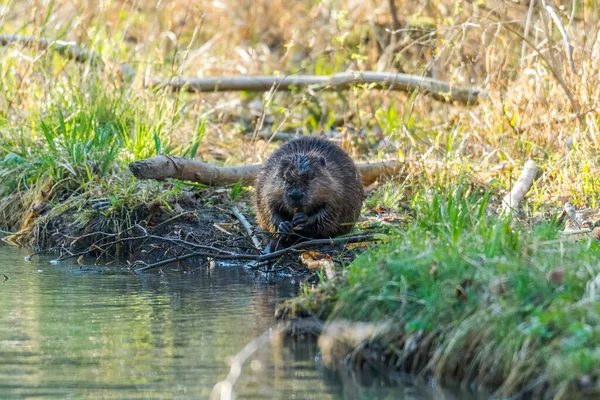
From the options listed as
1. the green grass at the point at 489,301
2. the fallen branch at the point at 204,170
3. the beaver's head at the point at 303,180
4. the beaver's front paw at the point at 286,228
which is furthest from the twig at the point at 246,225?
the green grass at the point at 489,301

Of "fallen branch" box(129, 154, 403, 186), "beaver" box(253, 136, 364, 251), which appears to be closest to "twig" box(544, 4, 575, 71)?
"fallen branch" box(129, 154, 403, 186)

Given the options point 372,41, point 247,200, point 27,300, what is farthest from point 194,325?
point 372,41

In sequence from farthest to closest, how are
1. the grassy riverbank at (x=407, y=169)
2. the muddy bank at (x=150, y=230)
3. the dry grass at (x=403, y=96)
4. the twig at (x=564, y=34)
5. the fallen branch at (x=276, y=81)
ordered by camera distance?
1. the fallen branch at (x=276, y=81)
2. the dry grass at (x=403, y=96)
3. the twig at (x=564, y=34)
4. the muddy bank at (x=150, y=230)
5. the grassy riverbank at (x=407, y=169)

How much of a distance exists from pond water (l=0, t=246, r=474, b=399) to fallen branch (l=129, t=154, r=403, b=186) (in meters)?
0.71

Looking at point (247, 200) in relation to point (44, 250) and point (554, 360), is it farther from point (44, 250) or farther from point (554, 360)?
point (554, 360)

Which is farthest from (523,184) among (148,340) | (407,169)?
(148,340)

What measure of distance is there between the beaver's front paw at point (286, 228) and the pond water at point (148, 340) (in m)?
Answer: 0.32

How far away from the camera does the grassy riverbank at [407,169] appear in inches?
145

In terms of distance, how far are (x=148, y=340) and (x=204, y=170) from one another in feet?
10.1

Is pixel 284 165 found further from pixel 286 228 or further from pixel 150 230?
pixel 150 230

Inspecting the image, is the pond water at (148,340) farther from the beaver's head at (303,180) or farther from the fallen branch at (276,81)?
the fallen branch at (276,81)

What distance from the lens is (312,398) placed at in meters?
3.44

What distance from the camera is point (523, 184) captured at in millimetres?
7246

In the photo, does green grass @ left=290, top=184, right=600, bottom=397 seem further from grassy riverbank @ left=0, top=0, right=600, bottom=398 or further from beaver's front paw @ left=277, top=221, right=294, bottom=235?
beaver's front paw @ left=277, top=221, right=294, bottom=235
